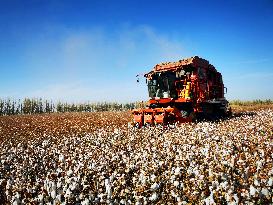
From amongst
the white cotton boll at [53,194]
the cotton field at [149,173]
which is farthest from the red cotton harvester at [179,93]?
the white cotton boll at [53,194]

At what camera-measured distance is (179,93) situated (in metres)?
17.9

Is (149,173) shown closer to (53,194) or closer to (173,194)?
(173,194)

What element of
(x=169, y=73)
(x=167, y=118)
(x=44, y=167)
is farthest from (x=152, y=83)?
(x=44, y=167)

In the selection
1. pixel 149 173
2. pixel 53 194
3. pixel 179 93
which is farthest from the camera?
pixel 179 93

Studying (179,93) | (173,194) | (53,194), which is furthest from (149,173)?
(179,93)

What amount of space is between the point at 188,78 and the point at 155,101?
225cm

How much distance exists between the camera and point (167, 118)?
15.9 metres

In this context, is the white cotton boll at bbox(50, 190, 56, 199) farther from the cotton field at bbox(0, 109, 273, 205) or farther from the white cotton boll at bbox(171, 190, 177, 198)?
the white cotton boll at bbox(171, 190, 177, 198)

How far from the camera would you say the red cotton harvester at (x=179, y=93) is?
16.1 metres

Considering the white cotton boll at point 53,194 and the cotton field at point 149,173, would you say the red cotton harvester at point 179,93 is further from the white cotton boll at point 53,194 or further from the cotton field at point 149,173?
the white cotton boll at point 53,194

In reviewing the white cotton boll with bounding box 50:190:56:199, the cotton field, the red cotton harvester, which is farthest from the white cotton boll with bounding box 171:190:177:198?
the red cotton harvester

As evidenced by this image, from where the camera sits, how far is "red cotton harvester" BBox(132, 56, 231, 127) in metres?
16.1

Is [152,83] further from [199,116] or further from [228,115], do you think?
[228,115]

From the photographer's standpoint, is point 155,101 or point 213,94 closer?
point 155,101
